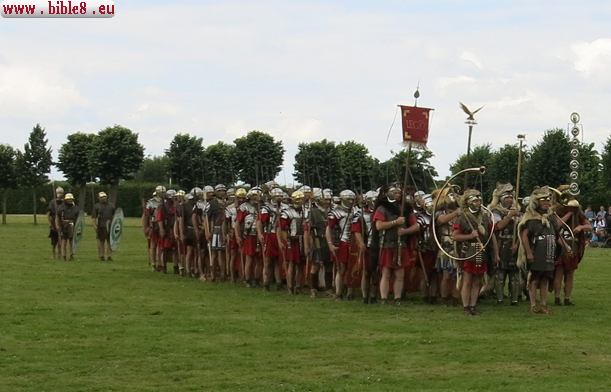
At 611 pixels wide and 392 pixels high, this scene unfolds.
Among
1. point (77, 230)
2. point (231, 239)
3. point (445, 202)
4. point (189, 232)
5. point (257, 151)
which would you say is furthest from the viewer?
point (257, 151)

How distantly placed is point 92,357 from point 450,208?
273 inches

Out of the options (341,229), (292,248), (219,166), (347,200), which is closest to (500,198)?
(347,200)

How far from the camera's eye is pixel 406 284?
58.4 ft

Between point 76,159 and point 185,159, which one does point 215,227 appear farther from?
point 76,159

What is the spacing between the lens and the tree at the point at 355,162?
25.1 meters

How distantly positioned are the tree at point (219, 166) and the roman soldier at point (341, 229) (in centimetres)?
700

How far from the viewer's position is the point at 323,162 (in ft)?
87.9

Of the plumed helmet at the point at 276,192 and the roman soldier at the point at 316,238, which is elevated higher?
the plumed helmet at the point at 276,192

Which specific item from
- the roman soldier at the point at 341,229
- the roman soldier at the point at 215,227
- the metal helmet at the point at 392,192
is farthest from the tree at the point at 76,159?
the metal helmet at the point at 392,192

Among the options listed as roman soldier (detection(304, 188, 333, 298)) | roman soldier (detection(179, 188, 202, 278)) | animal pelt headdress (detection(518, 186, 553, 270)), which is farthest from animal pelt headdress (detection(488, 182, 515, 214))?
roman soldier (detection(179, 188, 202, 278))

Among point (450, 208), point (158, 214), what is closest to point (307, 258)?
point (450, 208)

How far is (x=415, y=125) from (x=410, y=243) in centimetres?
190

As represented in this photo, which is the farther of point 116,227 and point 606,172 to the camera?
point 606,172

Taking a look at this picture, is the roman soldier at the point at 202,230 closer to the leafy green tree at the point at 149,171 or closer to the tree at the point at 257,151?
the tree at the point at 257,151
